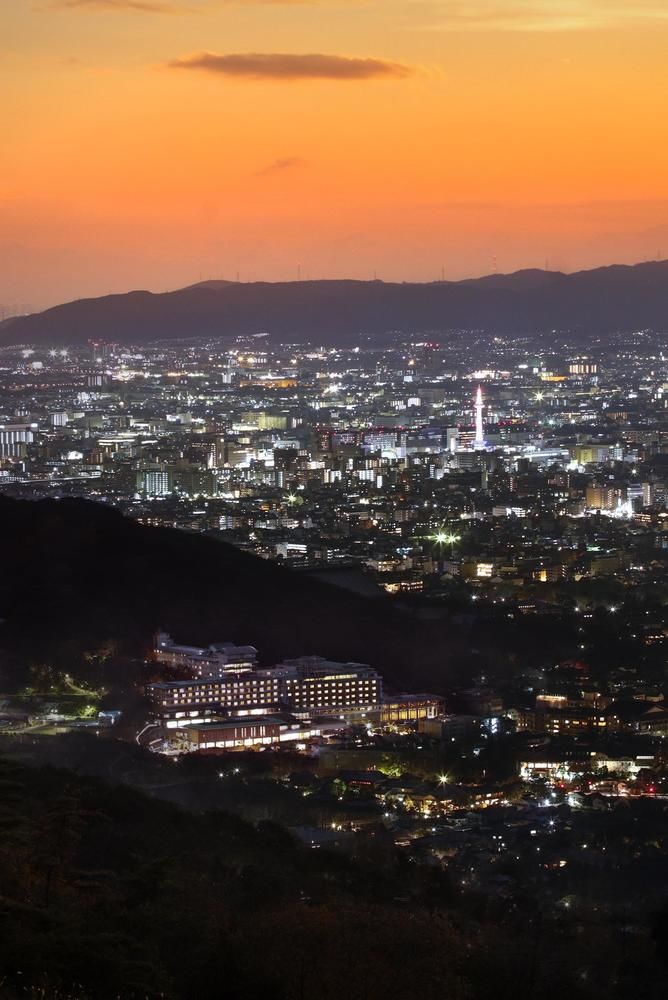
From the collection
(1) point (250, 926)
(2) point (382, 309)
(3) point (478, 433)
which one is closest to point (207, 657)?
(1) point (250, 926)

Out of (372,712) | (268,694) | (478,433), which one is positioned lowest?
(478,433)

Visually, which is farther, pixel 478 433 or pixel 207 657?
pixel 478 433

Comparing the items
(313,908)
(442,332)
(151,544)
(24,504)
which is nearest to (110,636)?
(151,544)

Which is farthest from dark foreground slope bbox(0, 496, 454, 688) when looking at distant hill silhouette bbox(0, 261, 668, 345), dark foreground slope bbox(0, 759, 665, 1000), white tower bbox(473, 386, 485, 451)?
distant hill silhouette bbox(0, 261, 668, 345)

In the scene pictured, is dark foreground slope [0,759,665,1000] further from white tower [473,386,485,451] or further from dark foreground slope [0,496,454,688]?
white tower [473,386,485,451]

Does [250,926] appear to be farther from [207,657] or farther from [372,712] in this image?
[207,657]

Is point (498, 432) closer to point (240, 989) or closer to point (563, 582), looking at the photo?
point (563, 582)
